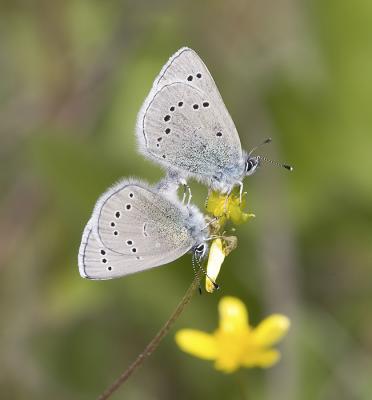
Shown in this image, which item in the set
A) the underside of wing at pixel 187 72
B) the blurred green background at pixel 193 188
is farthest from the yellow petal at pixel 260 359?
the underside of wing at pixel 187 72

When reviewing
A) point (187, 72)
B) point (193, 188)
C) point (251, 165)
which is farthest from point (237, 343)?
point (193, 188)

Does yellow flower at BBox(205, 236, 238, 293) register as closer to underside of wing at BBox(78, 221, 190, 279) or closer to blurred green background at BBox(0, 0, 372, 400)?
underside of wing at BBox(78, 221, 190, 279)

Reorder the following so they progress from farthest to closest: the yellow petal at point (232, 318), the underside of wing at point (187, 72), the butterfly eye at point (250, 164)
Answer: the yellow petal at point (232, 318) → the butterfly eye at point (250, 164) → the underside of wing at point (187, 72)

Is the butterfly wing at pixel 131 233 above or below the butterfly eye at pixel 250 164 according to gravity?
below

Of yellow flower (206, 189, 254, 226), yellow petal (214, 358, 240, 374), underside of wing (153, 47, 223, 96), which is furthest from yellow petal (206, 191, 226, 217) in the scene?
yellow petal (214, 358, 240, 374)

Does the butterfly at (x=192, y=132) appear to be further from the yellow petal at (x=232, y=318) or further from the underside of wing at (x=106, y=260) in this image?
the yellow petal at (x=232, y=318)

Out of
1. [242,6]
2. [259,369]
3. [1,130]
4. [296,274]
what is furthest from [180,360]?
[242,6]

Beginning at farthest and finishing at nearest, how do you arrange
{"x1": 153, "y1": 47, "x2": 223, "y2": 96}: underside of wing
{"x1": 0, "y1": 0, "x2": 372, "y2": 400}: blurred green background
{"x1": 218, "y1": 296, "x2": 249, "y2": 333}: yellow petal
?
{"x1": 0, "y1": 0, "x2": 372, "y2": 400}: blurred green background < {"x1": 218, "y1": 296, "x2": 249, "y2": 333}: yellow petal < {"x1": 153, "y1": 47, "x2": 223, "y2": 96}: underside of wing
